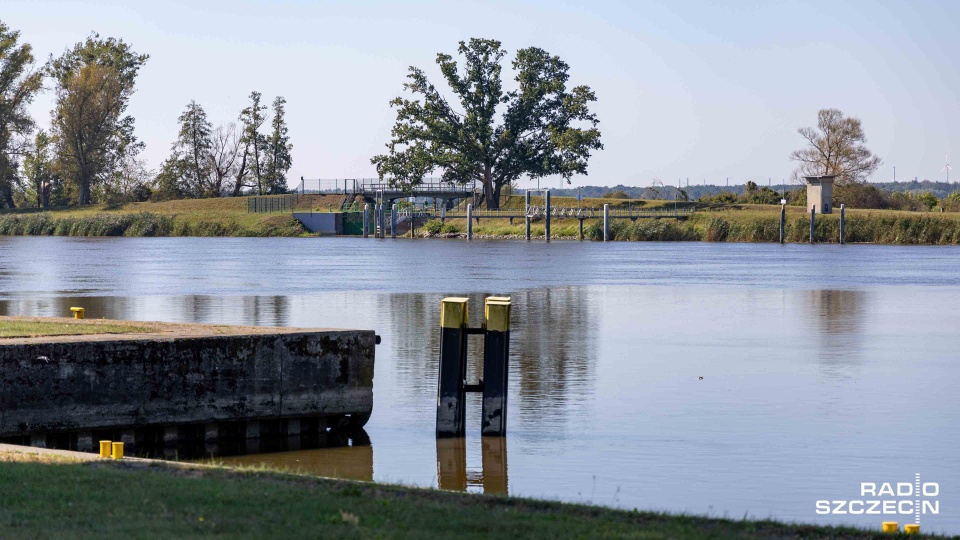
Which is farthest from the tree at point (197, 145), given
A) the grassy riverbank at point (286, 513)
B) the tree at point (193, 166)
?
the grassy riverbank at point (286, 513)

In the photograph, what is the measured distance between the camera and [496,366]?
16031 millimetres

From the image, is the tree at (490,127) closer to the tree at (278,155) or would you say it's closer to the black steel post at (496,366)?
the tree at (278,155)

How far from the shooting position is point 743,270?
5697 centimetres

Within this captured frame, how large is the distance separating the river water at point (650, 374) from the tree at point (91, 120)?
6680 cm

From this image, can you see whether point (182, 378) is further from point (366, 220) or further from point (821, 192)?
point (366, 220)

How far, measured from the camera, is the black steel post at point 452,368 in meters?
15.9

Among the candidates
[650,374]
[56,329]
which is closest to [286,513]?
[56,329]

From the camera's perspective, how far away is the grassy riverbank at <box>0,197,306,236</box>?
113 metres

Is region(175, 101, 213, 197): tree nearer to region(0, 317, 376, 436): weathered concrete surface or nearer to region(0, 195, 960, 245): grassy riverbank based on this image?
region(0, 195, 960, 245): grassy riverbank

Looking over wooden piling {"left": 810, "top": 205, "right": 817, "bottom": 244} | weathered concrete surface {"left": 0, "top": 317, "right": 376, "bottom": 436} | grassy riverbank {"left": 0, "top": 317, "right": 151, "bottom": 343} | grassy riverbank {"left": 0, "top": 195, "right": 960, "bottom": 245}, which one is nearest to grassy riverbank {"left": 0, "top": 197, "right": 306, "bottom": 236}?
grassy riverbank {"left": 0, "top": 195, "right": 960, "bottom": 245}

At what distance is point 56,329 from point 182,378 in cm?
228

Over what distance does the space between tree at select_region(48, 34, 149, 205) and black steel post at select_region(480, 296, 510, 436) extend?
108345 millimetres

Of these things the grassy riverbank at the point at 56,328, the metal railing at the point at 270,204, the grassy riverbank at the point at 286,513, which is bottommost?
the grassy riverbank at the point at 286,513

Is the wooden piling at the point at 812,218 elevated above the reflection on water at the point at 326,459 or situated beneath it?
elevated above
